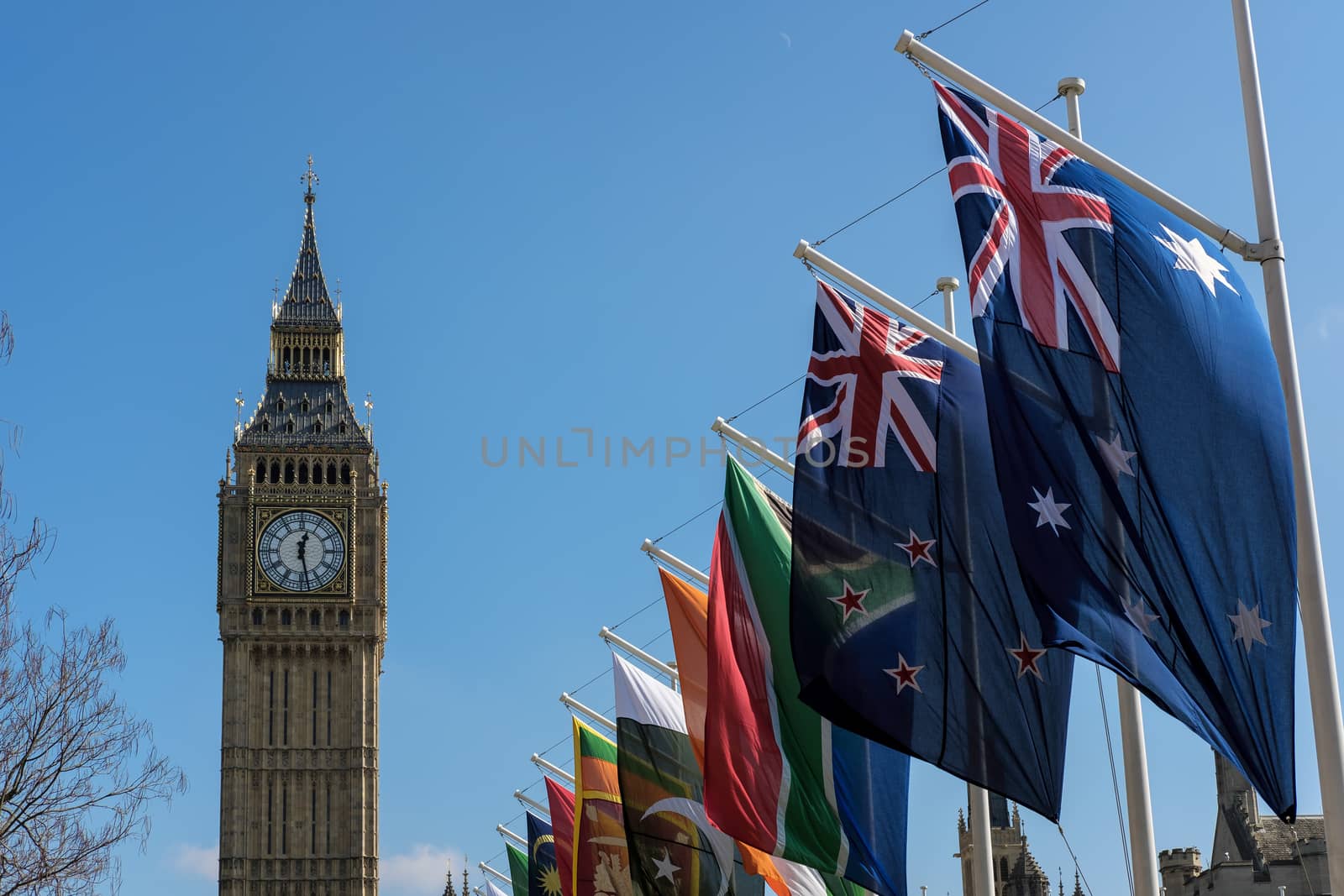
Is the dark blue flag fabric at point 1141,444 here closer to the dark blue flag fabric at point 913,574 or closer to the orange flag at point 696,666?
the dark blue flag fabric at point 913,574

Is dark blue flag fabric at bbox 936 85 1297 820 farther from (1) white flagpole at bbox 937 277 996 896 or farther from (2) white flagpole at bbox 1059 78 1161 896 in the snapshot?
(1) white flagpole at bbox 937 277 996 896

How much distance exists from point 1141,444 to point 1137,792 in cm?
510

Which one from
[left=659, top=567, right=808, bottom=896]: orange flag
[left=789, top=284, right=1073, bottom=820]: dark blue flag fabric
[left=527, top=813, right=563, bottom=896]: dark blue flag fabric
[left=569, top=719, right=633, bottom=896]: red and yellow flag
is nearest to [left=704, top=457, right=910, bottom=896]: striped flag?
[left=659, top=567, right=808, bottom=896]: orange flag

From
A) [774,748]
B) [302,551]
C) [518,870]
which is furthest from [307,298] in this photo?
[774,748]

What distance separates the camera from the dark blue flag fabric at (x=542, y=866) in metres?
58.0

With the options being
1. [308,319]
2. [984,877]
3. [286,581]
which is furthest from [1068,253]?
[308,319]

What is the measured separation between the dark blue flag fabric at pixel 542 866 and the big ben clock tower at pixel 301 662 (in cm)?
4776

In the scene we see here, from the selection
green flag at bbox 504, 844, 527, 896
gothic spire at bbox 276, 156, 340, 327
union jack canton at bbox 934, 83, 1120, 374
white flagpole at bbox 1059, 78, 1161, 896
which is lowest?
white flagpole at bbox 1059, 78, 1161, 896

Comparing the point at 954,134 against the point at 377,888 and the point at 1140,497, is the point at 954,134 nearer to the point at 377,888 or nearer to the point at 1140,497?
the point at 1140,497

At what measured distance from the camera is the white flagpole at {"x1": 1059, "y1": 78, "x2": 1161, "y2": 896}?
2141 centimetres

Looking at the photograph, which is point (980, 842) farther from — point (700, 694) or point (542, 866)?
point (542, 866)

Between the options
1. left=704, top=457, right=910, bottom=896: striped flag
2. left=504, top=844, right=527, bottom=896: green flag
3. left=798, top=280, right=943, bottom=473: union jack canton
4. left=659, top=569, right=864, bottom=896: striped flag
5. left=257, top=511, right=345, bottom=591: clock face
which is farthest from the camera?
left=257, top=511, right=345, bottom=591: clock face

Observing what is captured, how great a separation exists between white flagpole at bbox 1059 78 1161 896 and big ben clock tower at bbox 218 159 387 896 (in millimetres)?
86798

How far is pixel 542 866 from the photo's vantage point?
190ft
